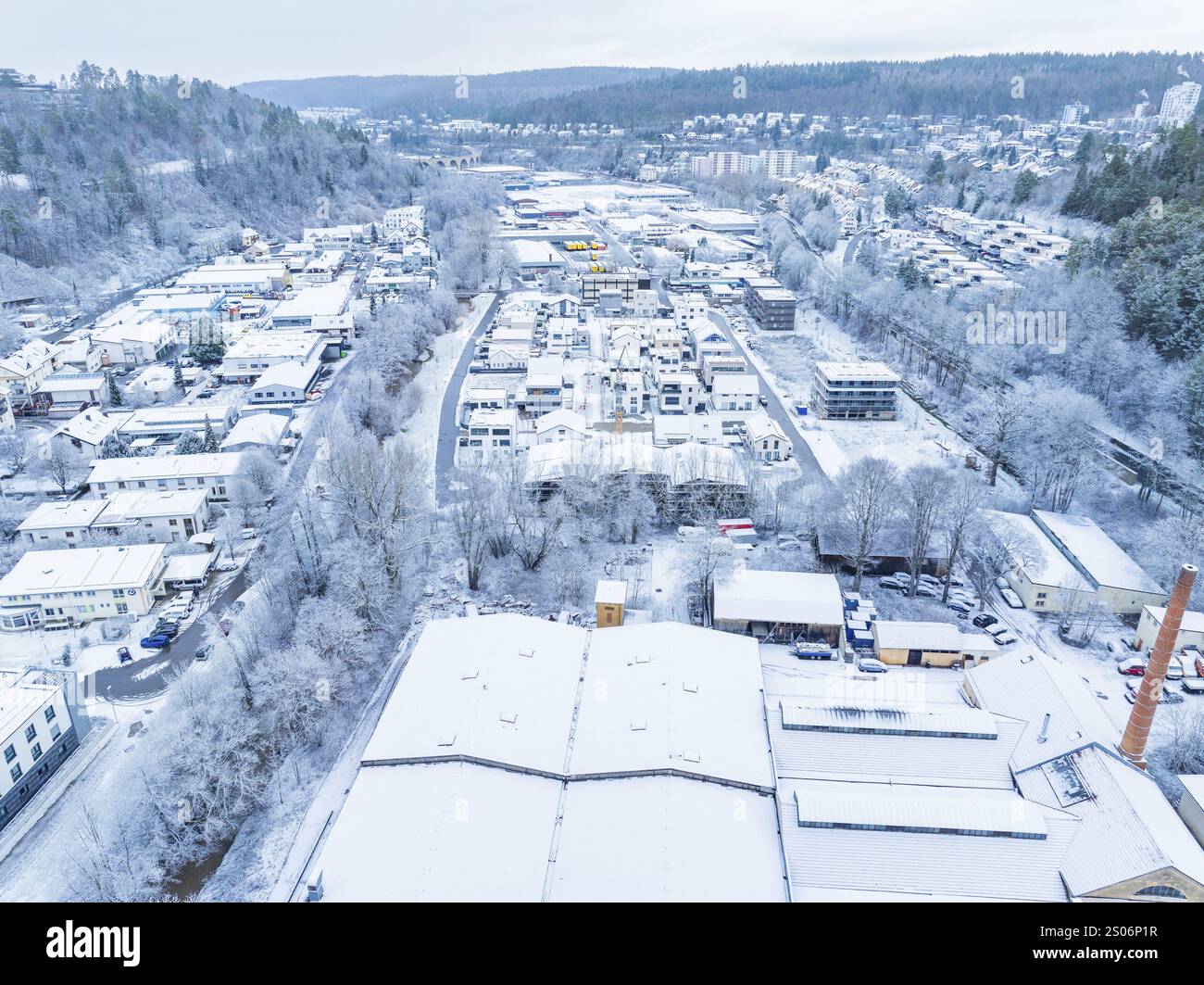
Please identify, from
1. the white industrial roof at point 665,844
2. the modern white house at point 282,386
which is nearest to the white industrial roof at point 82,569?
the modern white house at point 282,386

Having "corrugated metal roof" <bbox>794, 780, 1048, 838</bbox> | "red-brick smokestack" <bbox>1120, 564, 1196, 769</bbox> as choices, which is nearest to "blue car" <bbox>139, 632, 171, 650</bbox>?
"corrugated metal roof" <bbox>794, 780, 1048, 838</bbox>

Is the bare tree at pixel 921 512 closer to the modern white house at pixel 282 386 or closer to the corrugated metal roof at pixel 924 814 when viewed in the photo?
the corrugated metal roof at pixel 924 814

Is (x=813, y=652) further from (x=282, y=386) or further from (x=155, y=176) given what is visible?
(x=155, y=176)

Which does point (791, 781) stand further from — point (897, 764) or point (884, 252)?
point (884, 252)

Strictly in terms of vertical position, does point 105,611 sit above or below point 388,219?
below

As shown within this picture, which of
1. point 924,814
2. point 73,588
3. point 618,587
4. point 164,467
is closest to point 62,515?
point 164,467
